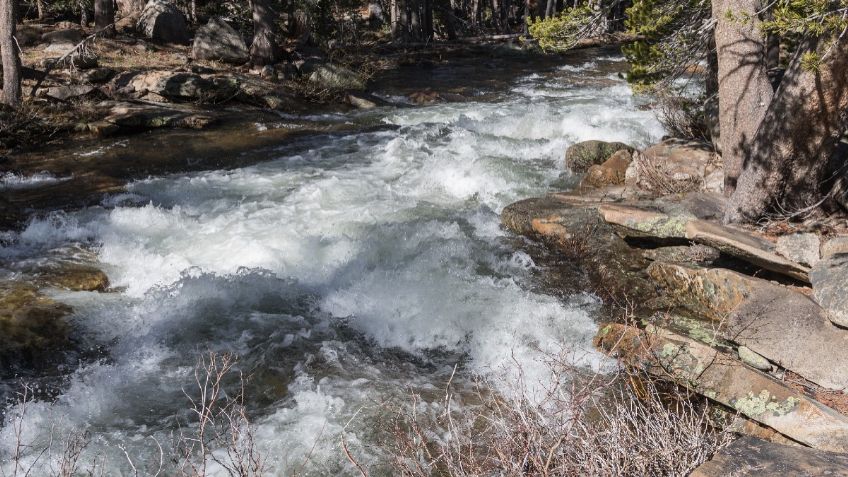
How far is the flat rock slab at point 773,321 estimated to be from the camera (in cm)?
496

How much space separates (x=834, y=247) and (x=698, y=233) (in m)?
1.25

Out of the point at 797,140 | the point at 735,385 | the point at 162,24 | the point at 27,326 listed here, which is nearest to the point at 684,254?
the point at 797,140

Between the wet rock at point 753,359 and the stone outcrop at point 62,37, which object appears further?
the stone outcrop at point 62,37

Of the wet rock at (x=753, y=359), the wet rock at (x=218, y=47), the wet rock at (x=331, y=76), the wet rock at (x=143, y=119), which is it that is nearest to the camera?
the wet rock at (x=753, y=359)

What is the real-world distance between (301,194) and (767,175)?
6.90m

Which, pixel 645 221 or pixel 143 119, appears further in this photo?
pixel 143 119

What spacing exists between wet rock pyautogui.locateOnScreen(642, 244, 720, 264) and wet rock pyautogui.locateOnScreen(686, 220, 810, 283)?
0.15 m

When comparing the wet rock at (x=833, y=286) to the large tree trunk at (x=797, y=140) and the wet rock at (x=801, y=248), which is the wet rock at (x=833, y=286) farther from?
the large tree trunk at (x=797, y=140)

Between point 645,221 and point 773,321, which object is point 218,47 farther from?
point 773,321

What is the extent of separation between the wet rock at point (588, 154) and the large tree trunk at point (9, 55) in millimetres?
11973

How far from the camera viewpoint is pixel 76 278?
23.9 ft

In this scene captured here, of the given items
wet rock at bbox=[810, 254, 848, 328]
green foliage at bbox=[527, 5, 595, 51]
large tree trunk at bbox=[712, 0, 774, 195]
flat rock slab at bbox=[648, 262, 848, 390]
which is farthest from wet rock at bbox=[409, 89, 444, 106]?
wet rock at bbox=[810, 254, 848, 328]

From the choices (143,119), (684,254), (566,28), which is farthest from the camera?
(143,119)

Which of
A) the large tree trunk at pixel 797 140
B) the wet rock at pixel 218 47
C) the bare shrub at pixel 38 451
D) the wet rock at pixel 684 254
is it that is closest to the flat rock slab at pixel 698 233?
the wet rock at pixel 684 254
